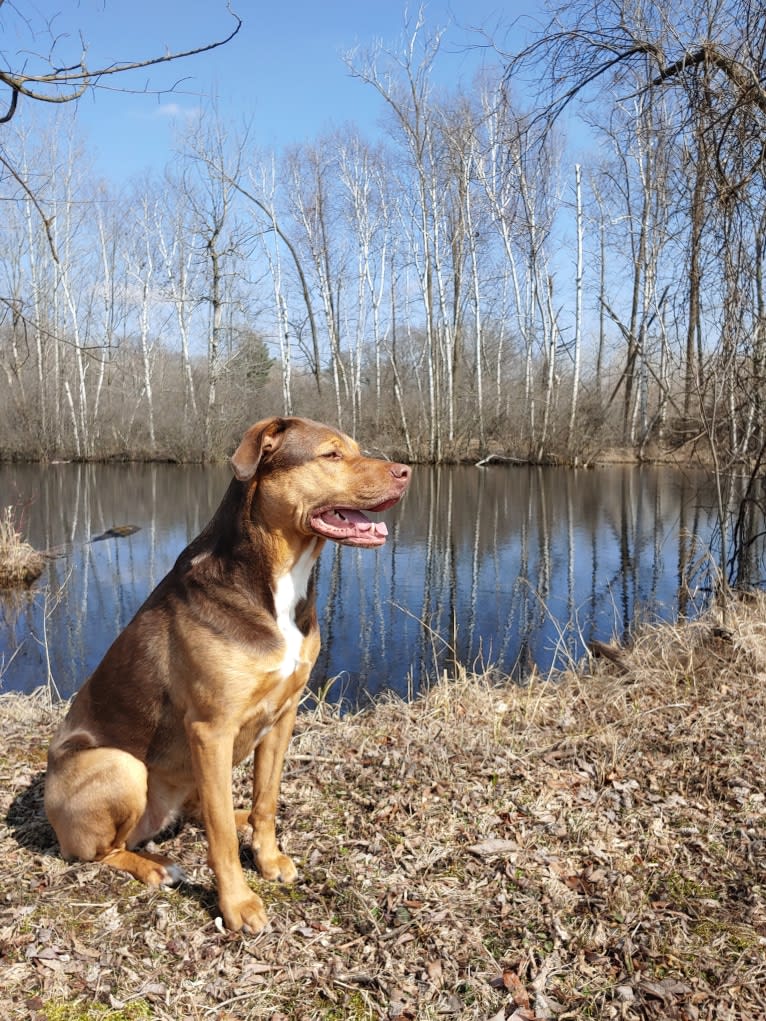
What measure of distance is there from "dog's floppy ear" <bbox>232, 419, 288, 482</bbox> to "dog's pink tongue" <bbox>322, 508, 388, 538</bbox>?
0.34 m

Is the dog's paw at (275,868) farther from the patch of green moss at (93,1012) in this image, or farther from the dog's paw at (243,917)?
the patch of green moss at (93,1012)

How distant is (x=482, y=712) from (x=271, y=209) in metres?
32.0

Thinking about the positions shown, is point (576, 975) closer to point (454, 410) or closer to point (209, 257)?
point (454, 410)

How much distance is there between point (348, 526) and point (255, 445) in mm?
485

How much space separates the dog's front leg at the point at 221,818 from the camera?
289 cm

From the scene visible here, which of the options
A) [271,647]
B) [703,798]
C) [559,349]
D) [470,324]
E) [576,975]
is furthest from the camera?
[470,324]

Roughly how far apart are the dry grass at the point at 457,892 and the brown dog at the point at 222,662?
25cm

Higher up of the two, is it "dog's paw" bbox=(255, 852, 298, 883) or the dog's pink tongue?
the dog's pink tongue

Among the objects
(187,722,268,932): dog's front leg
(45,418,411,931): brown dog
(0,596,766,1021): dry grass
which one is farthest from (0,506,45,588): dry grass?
(187,722,268,932): dog's front leg

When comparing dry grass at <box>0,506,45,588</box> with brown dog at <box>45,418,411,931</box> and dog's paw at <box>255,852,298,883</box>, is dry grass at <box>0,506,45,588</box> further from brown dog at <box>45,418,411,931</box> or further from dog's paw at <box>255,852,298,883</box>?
dog's paw at <box>255,852,298,883</box>

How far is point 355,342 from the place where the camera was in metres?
34.7

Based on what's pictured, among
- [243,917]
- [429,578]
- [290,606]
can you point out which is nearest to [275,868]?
[243,917]

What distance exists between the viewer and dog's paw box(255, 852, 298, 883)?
10.9ft

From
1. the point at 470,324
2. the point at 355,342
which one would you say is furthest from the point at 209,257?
the point at 470,324
